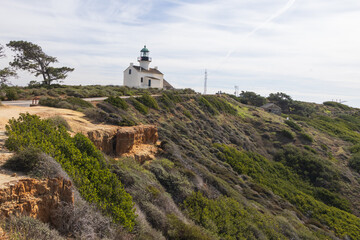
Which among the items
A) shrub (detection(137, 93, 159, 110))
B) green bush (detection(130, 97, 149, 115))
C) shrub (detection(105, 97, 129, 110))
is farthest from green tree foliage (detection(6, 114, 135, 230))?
→ shrub (detection(137, 93, 159, 110))

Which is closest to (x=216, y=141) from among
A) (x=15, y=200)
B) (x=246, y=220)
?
(x=246, y=220)

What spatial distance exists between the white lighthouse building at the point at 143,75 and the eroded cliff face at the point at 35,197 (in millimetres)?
35886

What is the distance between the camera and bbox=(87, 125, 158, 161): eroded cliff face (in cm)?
964

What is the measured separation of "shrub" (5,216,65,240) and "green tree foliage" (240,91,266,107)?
5531 centimetres

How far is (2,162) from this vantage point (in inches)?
196

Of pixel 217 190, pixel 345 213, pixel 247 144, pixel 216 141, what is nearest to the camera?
pixel 217 190

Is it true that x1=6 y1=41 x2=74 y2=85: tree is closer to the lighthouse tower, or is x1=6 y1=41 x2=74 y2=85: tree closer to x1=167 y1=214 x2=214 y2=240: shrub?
the lighthouse tower

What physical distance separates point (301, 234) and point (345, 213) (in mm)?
8811

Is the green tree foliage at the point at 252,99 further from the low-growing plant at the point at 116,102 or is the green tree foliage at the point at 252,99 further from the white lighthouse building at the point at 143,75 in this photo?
the low-growing plant at the point at 116,102

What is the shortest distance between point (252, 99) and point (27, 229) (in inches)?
2288

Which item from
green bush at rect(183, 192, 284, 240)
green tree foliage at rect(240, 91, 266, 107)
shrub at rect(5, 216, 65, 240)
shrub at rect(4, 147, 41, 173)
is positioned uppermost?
green tree foliage at rect(240, 91, 266, 107)

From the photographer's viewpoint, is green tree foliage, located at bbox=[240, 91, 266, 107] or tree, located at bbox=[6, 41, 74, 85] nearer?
tree, located at bbox=[6, 41, 74, 85]

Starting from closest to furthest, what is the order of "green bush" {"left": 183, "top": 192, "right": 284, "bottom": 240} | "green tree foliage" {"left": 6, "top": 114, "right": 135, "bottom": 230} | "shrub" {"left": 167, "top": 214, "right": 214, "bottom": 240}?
"green tree foliage" {"left": 6, "top": 114, "right": 135, "bottom": 230}
"shrub" {"left": 167, "top": 214, "right": 214, "bottom": 240}
"green bush" {"left": 183, "top": 192, "right": 284, "bottom": 240}

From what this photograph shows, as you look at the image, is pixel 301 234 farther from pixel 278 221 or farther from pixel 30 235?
pixel 30 235
